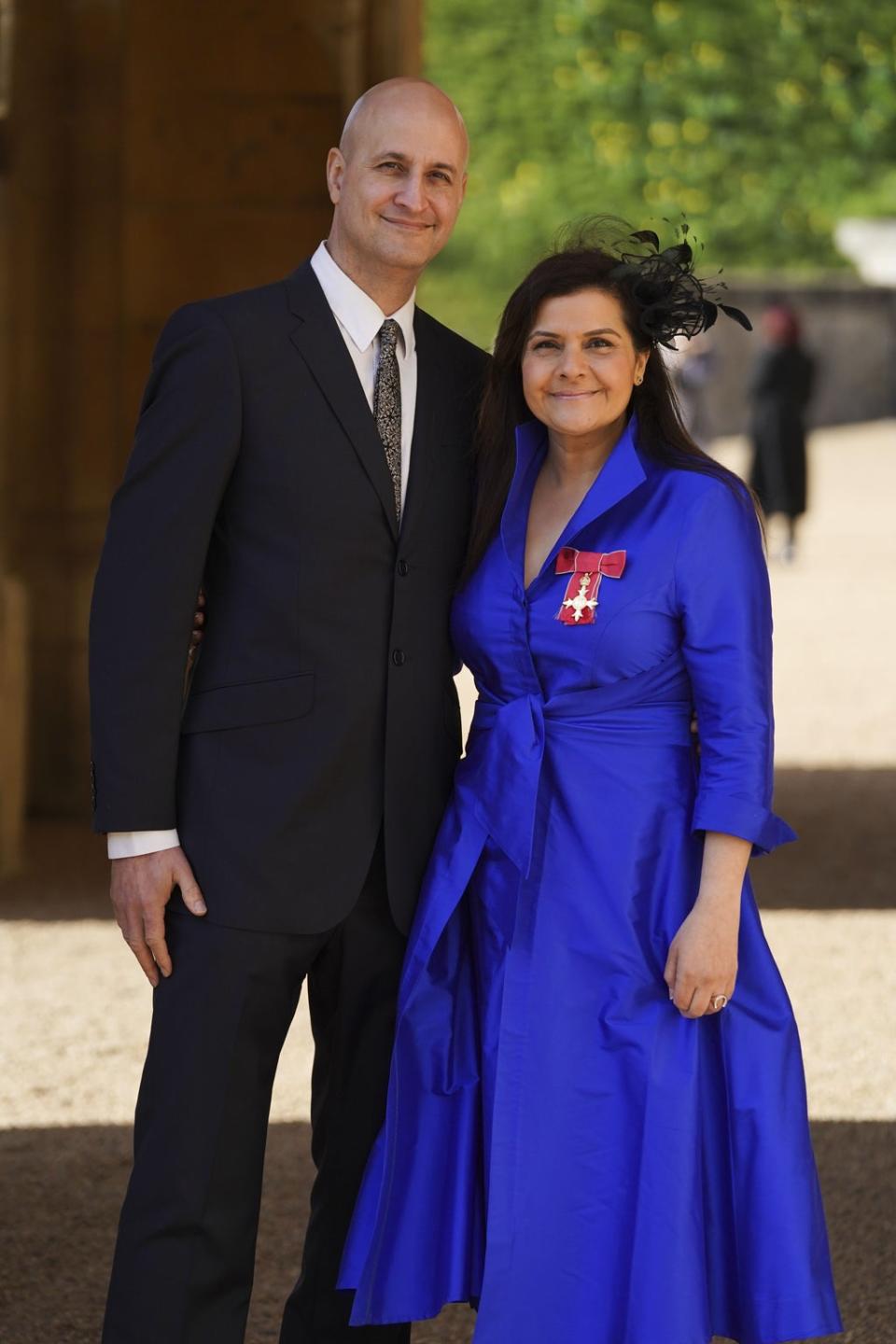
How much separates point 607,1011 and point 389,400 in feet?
3.15

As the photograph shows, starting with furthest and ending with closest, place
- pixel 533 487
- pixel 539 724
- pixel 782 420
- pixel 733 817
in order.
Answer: pixel 782 420 → pixel 533 487 → pixel 539 724 → pixel 733 817

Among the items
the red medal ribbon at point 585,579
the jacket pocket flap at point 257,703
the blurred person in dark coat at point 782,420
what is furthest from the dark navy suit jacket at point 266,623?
the blurred person in dark coat at point 782,420

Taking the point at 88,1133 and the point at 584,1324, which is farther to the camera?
the point at 88,1133

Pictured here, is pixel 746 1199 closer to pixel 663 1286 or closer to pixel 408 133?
pixel 663 1286

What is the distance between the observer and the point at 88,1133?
4.88 metres

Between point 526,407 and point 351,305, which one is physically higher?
point 351,305

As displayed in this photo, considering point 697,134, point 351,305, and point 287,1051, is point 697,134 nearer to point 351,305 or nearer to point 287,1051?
point 287,1051

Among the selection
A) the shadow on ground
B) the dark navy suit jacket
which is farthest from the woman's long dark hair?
the shadow on ground

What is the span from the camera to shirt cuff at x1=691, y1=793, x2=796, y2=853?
9.77 feet

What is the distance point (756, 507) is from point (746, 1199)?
1.01 metres

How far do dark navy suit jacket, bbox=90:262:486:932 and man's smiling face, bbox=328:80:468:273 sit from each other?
12 cm

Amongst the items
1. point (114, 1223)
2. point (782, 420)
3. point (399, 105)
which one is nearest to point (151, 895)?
point (399, 105)

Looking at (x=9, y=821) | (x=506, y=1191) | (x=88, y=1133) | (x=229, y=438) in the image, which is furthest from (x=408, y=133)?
(x=9, y=821)

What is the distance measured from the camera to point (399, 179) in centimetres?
312
